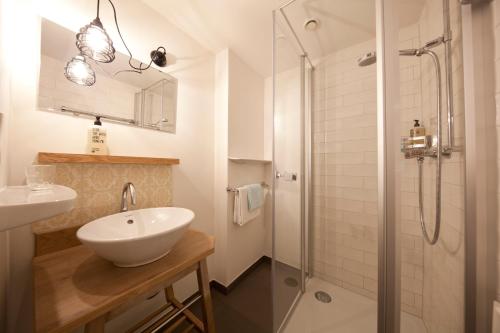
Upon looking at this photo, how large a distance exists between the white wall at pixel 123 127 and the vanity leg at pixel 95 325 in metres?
0.56

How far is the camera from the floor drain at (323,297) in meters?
1.35

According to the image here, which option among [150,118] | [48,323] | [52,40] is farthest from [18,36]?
[48,323]

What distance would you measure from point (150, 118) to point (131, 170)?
38 cm

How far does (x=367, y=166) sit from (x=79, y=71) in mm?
1961

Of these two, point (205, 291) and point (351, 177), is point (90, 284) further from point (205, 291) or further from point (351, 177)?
point (351, 177)

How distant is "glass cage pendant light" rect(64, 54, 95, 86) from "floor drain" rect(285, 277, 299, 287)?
181 cm

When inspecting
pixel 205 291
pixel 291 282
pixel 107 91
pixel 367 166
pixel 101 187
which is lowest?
pixel 291 282

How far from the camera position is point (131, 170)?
3.34ft

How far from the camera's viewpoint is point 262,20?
125cm

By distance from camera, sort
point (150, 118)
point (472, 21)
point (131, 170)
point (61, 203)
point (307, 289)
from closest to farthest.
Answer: point (61, 203) → point (472, 21) → point (131, 170) → point (150, 118) → point (307, 289)

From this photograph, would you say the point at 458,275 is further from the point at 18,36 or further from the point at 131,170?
the point at 18,36

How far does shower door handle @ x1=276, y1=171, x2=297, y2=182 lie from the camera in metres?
1.22

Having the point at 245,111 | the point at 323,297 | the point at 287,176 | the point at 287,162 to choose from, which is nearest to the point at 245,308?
the point at 323,297

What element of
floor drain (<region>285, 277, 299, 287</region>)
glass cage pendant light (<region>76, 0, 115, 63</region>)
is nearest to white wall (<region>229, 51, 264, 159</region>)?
glass cage pendant light (<region>76, 0, 115, 63</region>)
